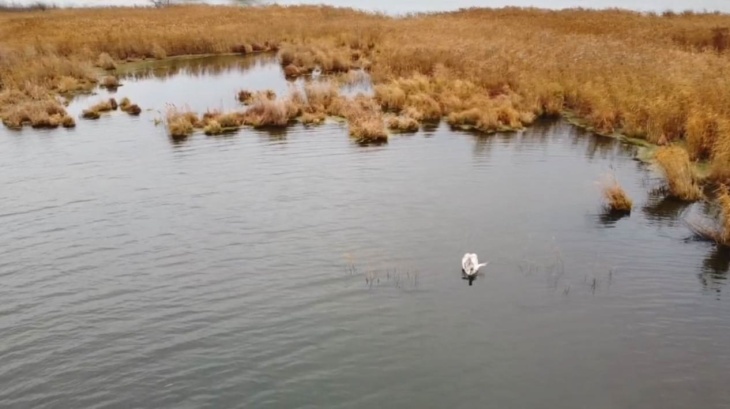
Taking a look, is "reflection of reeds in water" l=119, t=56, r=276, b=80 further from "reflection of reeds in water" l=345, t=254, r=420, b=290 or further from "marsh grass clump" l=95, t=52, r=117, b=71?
"reflection of reeds in water" l=345, t=254, r=420, b=290

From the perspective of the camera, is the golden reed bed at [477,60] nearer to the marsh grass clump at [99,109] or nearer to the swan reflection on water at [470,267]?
the marsh grass clump at [99,109]

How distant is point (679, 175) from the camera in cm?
1616

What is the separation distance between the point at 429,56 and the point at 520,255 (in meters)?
22.8

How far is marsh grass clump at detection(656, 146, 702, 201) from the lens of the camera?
52.5 ft

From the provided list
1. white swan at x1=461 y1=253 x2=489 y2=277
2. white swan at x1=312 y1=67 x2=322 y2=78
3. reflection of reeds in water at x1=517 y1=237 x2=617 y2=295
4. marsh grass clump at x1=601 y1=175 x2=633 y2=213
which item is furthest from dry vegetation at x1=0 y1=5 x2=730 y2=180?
white swan at x1=461 y1=253 x2=489 y2=277

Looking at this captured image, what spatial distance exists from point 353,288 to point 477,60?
2342cm

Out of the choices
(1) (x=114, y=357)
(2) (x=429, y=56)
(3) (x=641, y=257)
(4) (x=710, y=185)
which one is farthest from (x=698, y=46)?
(1) (x=114, y=357)

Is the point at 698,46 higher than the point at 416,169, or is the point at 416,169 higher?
the point at 698,46

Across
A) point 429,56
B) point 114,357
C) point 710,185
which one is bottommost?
point 114,357

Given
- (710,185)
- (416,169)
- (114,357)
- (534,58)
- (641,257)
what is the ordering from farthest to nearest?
(534,58)
(416,169)
(710,185)
(641,257)
(114,357)

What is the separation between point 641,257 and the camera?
1294 cm

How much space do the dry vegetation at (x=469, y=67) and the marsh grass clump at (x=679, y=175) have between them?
4 centimetres

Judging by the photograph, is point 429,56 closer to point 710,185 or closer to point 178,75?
point 178,75

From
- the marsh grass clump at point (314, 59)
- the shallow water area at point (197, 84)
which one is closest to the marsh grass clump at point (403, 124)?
the shallow water area at point (197, 84)
